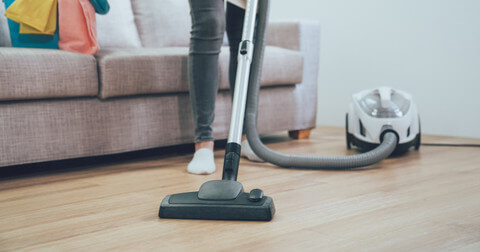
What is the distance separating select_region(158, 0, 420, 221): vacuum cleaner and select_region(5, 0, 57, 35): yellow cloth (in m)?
0.59

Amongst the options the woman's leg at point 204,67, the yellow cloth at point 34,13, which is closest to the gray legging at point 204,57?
the woman's leg at point 204,67

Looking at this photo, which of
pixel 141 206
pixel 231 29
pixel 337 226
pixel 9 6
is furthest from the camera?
pixel 231 29

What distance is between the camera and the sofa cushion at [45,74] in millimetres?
1312

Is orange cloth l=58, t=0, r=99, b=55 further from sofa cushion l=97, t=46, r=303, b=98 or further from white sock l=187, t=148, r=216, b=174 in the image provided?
white sock l=187, t=148, r=216, b=174

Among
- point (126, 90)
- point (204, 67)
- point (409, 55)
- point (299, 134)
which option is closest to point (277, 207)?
point (204, 67)

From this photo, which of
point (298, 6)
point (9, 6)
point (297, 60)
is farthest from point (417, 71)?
point (9, 6)

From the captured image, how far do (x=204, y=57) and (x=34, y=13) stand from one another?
49 cm

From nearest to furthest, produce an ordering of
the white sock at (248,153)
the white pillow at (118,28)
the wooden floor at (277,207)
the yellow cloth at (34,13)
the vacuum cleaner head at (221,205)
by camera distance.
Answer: the wooden floor at (277,207)
the vacuum cleaner head at (221,205)
the yellow cloth at (34,13)
the white sock at (248,153)
the white pillow at (118,28)

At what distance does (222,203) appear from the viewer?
3.11ft

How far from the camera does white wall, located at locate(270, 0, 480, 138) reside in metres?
2.09

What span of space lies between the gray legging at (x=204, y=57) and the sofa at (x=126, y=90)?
21 cm

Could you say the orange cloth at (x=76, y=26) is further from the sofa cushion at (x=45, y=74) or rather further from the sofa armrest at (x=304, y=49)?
the sofa armrest at (x=304, y=49)

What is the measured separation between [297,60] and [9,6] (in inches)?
39.9

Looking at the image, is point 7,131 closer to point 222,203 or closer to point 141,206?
point 141,206
